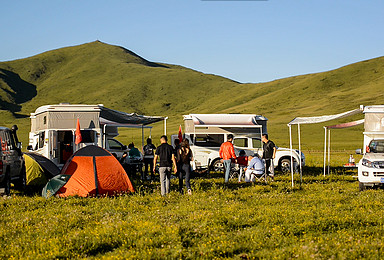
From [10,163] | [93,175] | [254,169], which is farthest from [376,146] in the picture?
[10,163]

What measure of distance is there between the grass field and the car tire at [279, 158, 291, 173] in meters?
8.07

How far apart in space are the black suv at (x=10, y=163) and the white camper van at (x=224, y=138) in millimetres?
7768

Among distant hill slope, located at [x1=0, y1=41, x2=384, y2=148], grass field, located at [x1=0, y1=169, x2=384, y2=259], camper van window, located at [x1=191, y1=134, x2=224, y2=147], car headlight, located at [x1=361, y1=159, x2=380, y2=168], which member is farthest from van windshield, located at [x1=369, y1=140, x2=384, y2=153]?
distant hill slope, located at [x1=0, y1=41, x2=384, y2=148]

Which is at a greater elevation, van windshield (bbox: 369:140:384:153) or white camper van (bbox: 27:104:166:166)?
white camper van (bbox: 27:104:166:166)

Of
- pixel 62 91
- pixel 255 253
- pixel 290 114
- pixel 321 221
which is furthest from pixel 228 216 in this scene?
pixel 62 91

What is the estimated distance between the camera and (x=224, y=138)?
2206 cm

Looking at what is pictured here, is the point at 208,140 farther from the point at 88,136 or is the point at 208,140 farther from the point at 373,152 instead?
the point at 373,152

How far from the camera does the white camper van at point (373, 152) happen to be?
13820mm

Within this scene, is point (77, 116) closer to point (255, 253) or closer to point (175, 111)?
point (255, 253)

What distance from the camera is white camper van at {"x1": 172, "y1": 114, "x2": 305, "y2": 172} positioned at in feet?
67.0

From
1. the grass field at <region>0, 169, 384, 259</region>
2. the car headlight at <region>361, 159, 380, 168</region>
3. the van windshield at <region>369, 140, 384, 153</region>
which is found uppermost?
the van windshield at <region>369, 140, 384, 153</region>

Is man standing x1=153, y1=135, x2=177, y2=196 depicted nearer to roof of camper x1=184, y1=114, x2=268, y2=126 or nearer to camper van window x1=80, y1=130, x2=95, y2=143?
camper van window x1=80, y1=130, x2=95, y2=143

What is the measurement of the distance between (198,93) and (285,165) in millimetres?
157058

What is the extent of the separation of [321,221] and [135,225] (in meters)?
3.51
